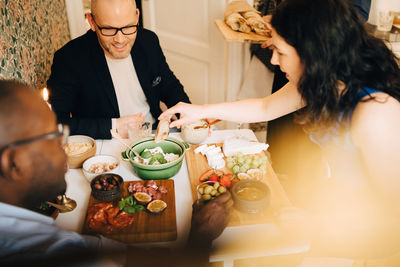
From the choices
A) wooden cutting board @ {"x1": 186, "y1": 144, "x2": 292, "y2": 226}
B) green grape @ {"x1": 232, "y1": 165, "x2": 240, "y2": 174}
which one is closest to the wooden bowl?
wooden cutting board @ {"x1": 186, "y1": 144, "x2": 292, "y2": 226}

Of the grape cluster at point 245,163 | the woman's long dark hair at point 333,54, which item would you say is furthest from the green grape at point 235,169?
the woman's long dark hair at point 333,54

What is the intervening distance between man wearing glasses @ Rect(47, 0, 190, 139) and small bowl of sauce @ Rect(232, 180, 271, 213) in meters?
0.76

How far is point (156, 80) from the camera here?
2256 mm

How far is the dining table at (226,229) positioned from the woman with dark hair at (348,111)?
0.07 metres

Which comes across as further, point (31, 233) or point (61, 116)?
point (61, 116)

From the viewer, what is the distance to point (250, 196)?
1.31m

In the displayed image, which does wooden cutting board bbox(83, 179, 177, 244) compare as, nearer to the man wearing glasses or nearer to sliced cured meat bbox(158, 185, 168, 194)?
sliced cured meat bbox(158, 185, 168, 194)

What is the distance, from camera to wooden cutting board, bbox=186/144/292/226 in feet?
4.15

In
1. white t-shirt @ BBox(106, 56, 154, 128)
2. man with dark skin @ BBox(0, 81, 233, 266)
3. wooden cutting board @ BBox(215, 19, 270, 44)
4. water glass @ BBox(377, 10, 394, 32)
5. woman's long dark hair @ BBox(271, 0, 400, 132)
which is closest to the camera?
man with dark skin @ BBox(0, 81, 233, 266)

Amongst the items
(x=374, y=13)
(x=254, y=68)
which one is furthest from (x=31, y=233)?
(x=374, y=13)

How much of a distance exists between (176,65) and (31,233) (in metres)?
2.95

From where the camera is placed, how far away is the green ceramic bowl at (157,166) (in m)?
1.45

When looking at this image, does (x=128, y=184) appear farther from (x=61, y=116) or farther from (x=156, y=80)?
(x=156, y=80)

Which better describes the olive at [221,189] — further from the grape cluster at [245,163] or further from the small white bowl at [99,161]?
the small white bowl at [99,161]
